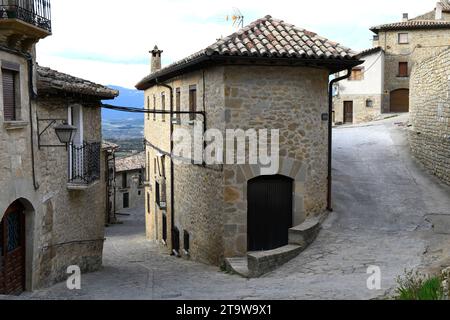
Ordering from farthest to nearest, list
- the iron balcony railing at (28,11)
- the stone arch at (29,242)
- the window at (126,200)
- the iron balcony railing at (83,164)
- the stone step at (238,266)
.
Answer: the window at (126,200) < the iron balcony railing at (83,164) < the stone step at (238,266) < the stone arch at (29,242) < the iron balcony railing at (28,11)

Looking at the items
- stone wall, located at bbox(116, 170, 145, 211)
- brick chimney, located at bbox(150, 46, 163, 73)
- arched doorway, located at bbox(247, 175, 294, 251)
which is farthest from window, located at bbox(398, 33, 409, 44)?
arched doorway, located at bbox(247, 175, 294, 251)

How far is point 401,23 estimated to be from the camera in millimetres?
37438

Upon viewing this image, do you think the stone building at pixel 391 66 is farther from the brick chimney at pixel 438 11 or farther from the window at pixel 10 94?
the window at pixel 10 94

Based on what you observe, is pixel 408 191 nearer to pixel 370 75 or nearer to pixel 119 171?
pixel 370 75

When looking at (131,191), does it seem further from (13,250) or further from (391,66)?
(13,250)

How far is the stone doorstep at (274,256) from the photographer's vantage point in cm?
1095

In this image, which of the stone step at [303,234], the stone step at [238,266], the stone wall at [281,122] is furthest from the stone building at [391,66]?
the stone step at [238,266]

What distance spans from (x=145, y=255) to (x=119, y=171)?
27.2 metres

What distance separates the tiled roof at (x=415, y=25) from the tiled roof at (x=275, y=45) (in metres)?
26.1

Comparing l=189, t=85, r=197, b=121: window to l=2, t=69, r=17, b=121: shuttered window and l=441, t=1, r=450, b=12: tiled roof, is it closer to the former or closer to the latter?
l=2, t=69, r=17, b=121: shuttered window

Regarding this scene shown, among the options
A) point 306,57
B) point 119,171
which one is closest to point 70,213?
point 306,57

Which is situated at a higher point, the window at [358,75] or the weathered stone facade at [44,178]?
the window at [358,75]

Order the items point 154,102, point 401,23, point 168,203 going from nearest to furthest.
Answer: point 168,203 < point 154,102 < point 401,23

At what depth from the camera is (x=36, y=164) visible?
34.1 feet
